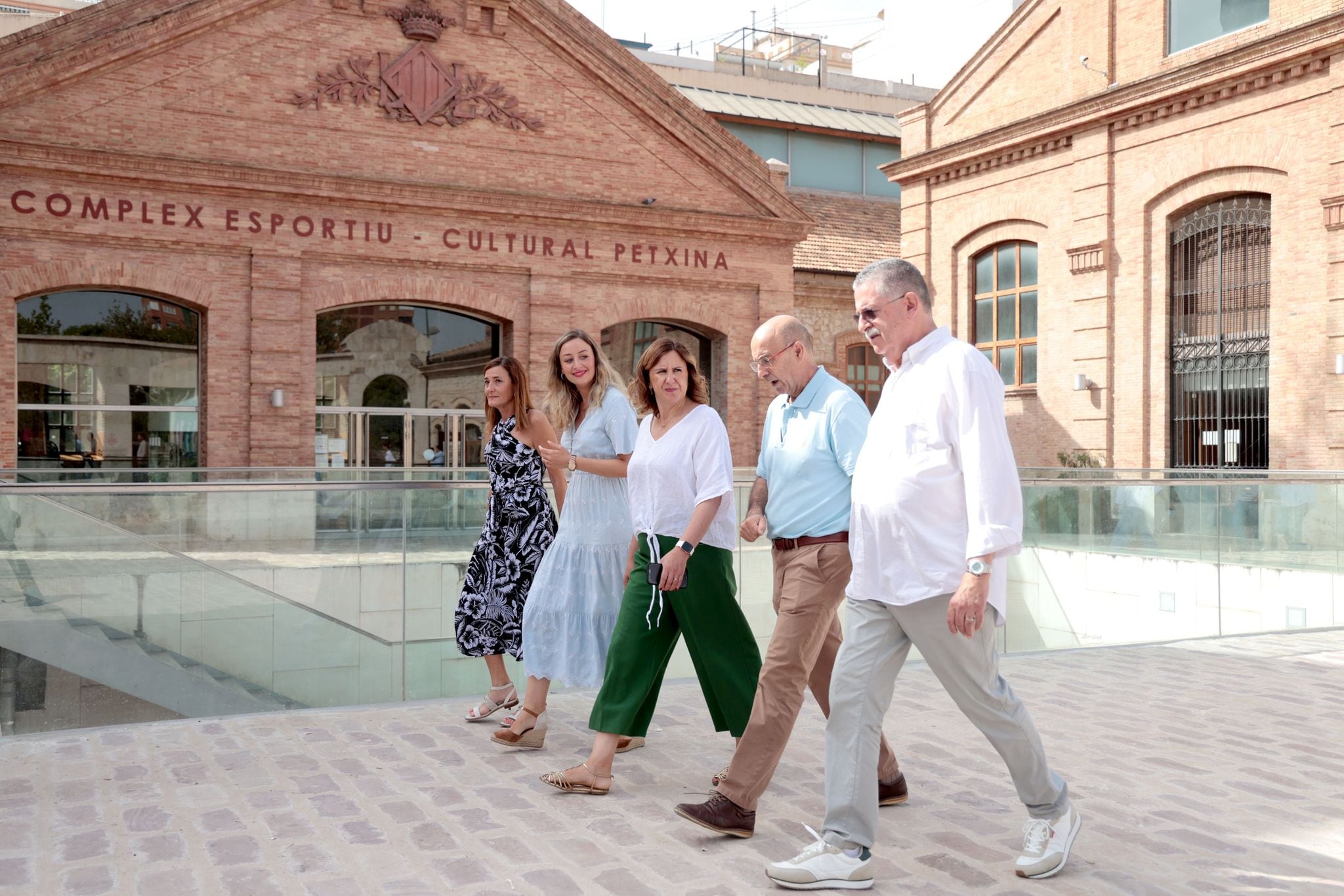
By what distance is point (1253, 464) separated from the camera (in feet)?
67.2

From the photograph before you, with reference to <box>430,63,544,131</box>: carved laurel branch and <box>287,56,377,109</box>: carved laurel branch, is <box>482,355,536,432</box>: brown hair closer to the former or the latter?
<box>287,56,377,109</box>: carved laurel branch

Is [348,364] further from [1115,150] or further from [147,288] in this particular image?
[1115,150]

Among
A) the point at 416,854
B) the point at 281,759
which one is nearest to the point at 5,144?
the point at 281,759

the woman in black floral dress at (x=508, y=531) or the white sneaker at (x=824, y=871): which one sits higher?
the woman in black floral dress at (x=508, y=531)

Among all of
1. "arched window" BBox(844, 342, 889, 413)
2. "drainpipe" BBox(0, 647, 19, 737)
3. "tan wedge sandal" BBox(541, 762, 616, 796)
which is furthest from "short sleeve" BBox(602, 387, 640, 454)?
"arched window" BBox(844, 342, 889, 413)

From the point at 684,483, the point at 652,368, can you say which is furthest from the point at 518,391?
the point at 684,483

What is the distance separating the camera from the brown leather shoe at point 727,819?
13.9 ft

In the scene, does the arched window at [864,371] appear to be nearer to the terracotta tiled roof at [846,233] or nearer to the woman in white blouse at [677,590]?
the terracotta tiled roof at [846,233]

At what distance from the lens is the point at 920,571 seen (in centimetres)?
377

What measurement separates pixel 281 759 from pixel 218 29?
59.0 ft

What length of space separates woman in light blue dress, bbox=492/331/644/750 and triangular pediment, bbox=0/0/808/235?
1611 cm

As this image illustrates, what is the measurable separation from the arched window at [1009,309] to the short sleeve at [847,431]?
841 inches

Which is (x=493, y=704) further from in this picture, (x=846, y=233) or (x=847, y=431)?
(x=846, y=233)

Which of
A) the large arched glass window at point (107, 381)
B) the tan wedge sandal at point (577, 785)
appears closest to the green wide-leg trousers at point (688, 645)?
the tan wedge sandal at point (577, 785)
